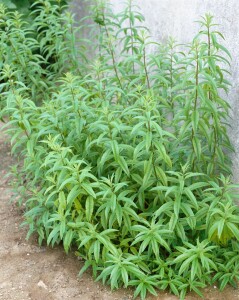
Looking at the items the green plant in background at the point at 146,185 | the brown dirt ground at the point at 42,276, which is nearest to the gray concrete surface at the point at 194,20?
the green plant in background at the point at 146,185

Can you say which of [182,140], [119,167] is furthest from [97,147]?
[182,140]

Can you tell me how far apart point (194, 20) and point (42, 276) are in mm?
2626

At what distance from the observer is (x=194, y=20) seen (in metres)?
5.00

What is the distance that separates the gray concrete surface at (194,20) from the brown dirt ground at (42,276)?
138 cm

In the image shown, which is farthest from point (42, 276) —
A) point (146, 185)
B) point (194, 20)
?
point (194, 20)

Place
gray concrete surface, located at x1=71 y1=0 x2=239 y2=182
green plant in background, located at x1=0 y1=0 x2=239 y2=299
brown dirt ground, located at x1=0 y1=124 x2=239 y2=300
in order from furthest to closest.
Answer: gray concrete surface, located at x1=71 y1=0 x2=239 y2=182
brown dirt ground, located at x1=0 y1=124 x2=239 y2=300
green plant in background, located at x1=0 y1=0 x2=239 y2=299

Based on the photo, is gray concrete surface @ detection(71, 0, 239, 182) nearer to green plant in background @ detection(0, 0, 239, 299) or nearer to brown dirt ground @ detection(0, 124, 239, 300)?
green plant in background @ detection(0, 0, 239, 299)

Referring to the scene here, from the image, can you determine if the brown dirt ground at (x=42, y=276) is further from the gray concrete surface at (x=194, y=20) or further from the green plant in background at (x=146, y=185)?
the gray concrete surface at (x=194, y=20)

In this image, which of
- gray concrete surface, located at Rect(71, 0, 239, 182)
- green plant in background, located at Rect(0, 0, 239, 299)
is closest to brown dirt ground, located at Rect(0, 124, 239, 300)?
green plant in background, located at Rect(0, 0, 239, 299)

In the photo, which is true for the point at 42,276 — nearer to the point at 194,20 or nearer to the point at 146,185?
the point at 146,185

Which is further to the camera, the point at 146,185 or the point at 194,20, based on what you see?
the point at 194,20

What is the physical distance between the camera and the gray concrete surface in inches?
172

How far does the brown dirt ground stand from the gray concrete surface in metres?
1.38

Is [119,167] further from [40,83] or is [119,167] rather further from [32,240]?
[40,83]
